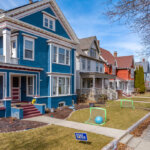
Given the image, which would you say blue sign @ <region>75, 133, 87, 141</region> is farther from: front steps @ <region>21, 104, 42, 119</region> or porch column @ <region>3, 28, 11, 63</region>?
porch column @ <region>3, 28, 11, 63</region>

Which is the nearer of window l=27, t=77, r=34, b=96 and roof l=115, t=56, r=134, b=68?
window l=27, t=77, r=34, b=96

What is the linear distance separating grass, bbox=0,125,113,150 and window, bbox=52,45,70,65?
29.9 ft

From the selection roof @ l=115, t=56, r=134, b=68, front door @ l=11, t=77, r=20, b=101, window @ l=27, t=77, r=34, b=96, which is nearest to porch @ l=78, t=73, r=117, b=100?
window @ l=27, t=77, r=34, b=96

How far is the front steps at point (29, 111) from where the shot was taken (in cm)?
1166

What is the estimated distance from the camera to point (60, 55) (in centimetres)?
1659

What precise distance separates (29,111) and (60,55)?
Answer: 696cm

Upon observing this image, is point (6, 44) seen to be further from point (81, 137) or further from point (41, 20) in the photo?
point (81, 137)

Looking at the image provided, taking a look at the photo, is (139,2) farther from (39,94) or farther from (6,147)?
(39,94)

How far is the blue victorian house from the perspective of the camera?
11.9 meters

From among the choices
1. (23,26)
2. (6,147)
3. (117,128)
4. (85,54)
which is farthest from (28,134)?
(85,54)

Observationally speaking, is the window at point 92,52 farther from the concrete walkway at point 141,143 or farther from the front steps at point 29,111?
the concrete walkway at point 141,143

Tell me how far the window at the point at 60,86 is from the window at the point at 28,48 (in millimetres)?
3271

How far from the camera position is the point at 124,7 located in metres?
7.21

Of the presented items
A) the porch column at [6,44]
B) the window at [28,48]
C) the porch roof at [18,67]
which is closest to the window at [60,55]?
the window at [28,48]
